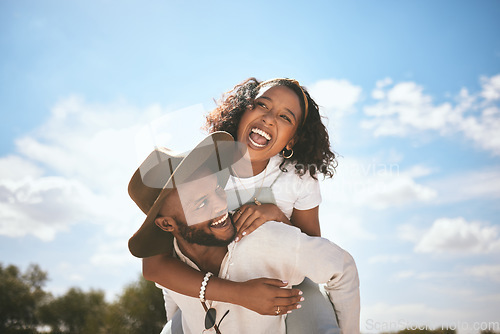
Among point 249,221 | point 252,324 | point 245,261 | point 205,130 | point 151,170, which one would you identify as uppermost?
point 205,130

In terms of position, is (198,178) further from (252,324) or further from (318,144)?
(318,144)

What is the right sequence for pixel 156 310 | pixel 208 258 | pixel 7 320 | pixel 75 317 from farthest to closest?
1. pixel 75 317
2. pixel 7 320
3. pixel 156 310
4. pixel 208 258

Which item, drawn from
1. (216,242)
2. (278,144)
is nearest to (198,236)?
(216,242)

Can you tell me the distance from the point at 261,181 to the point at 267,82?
1.09 m

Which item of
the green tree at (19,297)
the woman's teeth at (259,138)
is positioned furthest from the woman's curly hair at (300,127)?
the green tree at (19,297)

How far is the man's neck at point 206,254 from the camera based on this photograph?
276cm

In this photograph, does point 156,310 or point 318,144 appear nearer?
point 318,144

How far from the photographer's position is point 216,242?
2.65 m

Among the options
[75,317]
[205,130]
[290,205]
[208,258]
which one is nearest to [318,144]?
[290,205]

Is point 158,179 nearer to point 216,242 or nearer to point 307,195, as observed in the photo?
point 216,242

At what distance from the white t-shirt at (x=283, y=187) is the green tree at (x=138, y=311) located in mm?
15717

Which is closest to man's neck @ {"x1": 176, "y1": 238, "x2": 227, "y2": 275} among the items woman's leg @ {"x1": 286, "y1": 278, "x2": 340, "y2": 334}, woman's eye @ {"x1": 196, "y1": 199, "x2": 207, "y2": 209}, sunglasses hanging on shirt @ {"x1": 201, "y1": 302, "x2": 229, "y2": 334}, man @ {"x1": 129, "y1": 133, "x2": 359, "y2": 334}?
man @ {"x1": 129, "y1": 133, "x2": 359, "y2": 334}

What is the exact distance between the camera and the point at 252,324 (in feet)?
8.68

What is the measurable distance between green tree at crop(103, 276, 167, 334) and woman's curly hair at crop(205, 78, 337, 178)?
15.6 m
